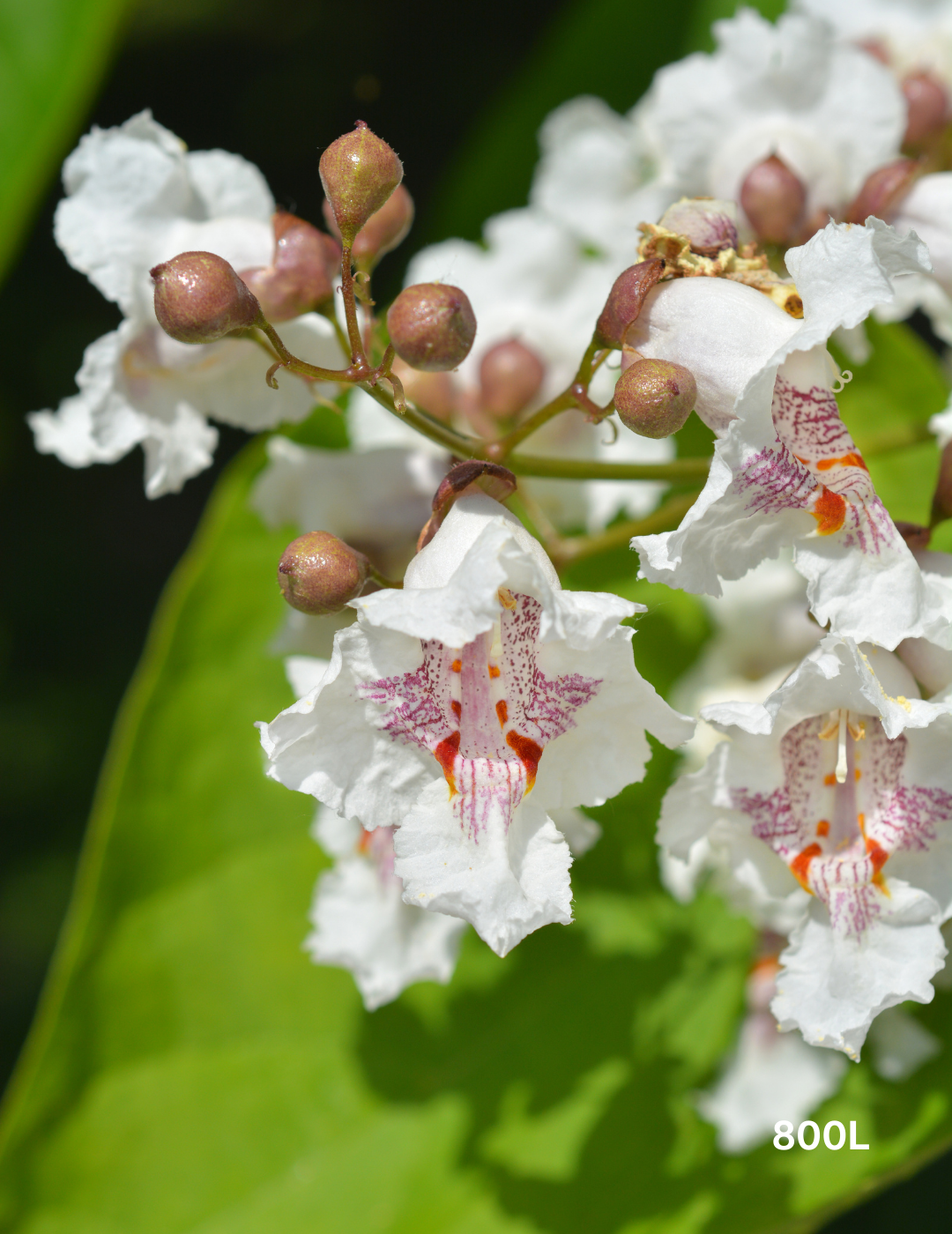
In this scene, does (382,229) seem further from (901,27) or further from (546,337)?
(901,27)

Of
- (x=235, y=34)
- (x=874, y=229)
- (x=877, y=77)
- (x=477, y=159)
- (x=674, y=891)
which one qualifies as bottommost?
(x=674, y=891)

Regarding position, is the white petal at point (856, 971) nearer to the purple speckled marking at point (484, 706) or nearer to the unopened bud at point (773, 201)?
the purple speckled marking at point (484, 706)

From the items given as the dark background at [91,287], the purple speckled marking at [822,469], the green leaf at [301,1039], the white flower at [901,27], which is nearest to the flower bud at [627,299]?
the purple speckled marking at [822,469]

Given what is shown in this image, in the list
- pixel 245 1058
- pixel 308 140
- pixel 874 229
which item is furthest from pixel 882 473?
pixel 308 140

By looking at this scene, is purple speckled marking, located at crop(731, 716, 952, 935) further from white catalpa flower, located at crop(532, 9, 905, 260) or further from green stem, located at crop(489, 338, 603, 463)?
white catalpa flower, located at crop(532, 9, 905, 260)

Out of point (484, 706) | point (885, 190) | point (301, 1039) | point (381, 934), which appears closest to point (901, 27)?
point (885, 190)

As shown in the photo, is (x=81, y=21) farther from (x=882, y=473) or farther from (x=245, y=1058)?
(x=245, y=1058)

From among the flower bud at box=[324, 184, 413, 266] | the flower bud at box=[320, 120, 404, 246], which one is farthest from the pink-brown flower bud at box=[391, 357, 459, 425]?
the flower bud at box=[320, 120, 404, 246]

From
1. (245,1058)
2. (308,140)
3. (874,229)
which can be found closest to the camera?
(874,229)
